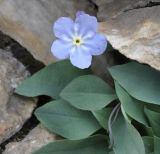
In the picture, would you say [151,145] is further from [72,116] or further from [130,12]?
[130,12]

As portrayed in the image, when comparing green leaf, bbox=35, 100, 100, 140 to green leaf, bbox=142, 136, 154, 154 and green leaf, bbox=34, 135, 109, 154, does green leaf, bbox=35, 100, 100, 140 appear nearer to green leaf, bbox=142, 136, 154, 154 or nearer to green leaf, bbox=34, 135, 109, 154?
green leaf, bbox=34, 135, 109, 154

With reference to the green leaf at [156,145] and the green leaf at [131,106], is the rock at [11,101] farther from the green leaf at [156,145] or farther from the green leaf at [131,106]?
the green leaf at [156,145]

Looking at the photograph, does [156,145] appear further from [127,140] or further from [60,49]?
[60,49]

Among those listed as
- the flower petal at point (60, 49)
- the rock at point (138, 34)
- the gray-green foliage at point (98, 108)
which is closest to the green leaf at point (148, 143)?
the gray-green foliage at point (98, 108)

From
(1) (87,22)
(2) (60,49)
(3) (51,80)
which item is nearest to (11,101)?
(3) (51,80)

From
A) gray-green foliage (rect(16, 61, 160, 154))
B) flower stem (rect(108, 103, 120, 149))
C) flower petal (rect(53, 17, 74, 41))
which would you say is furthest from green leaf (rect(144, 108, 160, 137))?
flower petal (rect(53, 17, 74, 41))
